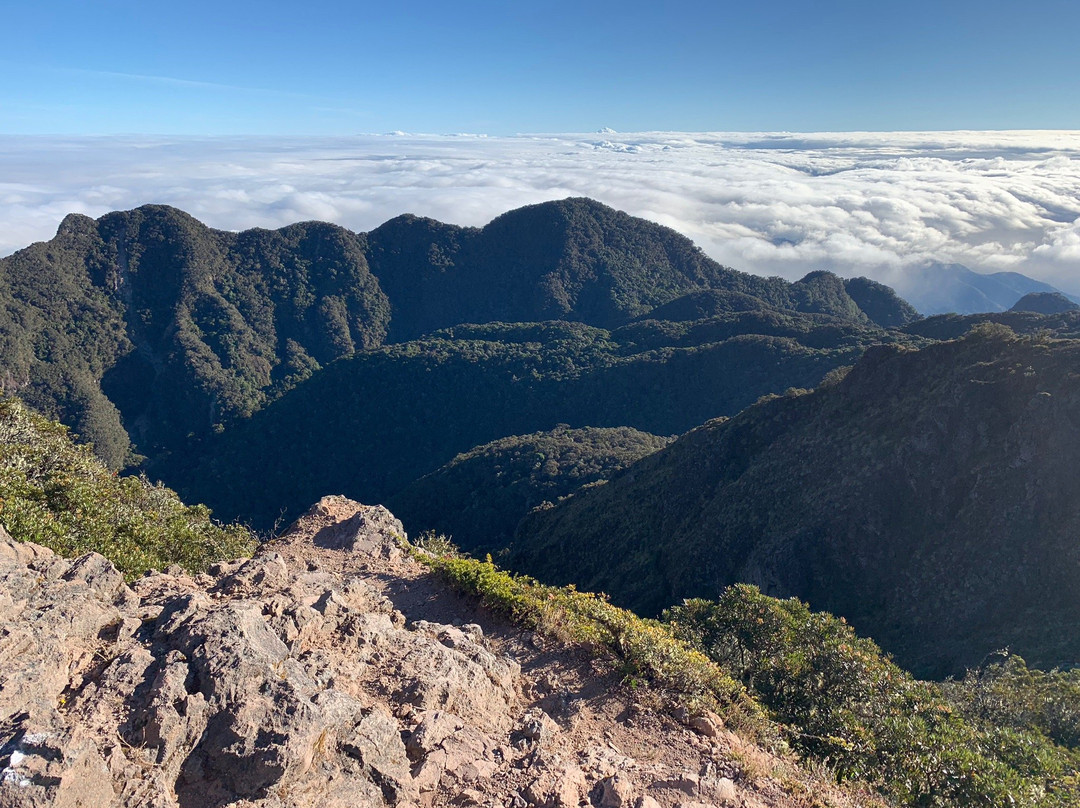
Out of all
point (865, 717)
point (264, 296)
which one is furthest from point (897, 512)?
point (264, 296)

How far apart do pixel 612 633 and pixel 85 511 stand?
36.8 feet

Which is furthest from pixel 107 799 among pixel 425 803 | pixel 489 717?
pixel 489 717

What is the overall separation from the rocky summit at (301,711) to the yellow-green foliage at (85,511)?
2.33 meters

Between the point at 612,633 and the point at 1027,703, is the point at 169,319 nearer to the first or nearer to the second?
the point at 612,633

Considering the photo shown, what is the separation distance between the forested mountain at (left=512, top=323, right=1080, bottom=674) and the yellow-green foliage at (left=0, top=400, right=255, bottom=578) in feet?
75.0

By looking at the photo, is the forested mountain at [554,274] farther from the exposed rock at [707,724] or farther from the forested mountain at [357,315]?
the exposed rock at [707,724]

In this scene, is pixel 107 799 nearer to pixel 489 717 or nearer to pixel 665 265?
pixel 489 717

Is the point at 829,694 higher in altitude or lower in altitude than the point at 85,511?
lower

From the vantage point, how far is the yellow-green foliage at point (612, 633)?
8883 millimetres

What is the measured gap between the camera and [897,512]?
100 ft

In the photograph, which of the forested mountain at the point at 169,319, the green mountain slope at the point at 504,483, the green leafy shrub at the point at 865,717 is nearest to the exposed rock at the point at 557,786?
the green leafy shrub at the point at 865,717

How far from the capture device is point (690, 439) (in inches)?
1714

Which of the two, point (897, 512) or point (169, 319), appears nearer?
point (897, 512)

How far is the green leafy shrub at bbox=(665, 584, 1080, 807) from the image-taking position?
9266mm
